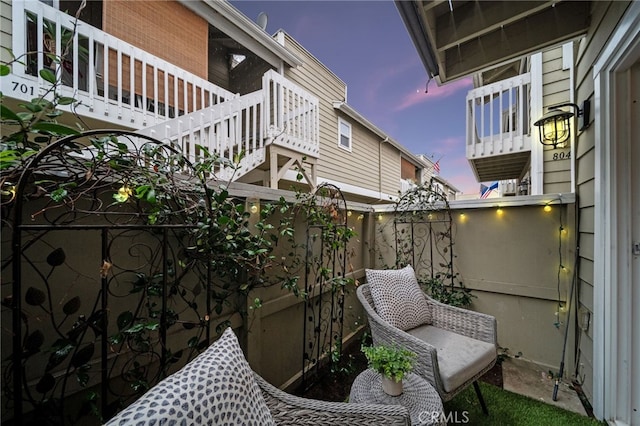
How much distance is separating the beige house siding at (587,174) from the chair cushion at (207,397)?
8.43ft

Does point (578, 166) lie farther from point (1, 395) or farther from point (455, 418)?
point (1, 395)

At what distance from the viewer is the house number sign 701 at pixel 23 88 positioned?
2147 mm

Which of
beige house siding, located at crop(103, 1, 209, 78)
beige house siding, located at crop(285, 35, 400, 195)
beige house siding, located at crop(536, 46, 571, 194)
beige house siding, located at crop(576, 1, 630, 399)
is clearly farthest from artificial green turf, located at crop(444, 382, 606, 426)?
beige house siding, located at crop(103, 1, 209, 78)

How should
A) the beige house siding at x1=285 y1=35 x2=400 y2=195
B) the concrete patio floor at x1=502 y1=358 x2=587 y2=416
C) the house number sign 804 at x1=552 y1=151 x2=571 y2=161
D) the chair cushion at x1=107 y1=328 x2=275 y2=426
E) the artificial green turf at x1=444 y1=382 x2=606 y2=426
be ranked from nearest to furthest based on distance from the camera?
the chair cushion at x1=107 y1=328 x2=275 y2=426 → the artificial green turf at x1=444 y1=382 x2=606 y2=426 → the concrete patio floor at x1=502 y1=358 x2=587 y2=416 → the house number sign 804 at x1=552 y1=151 x2=571 y2=161 → the beige house siding at x1=285 y1=35 x2=400 y2=195

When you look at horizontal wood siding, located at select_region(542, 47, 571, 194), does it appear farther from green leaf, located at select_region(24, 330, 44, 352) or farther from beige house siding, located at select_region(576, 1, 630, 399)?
green leaf, located at select_region(24, 330, 44, 352)

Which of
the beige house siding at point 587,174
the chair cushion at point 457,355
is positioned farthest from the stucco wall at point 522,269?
the chair cushion at point 457,355

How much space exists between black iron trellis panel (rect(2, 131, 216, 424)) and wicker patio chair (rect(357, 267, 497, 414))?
1313 millimetres

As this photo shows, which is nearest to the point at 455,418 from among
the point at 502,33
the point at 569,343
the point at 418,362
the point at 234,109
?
the point at 418,362

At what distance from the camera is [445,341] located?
2.01 metres

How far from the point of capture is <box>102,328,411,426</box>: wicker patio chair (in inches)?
28.0

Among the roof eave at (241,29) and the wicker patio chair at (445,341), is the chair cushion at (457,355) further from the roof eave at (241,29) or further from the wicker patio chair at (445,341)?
the roof eave at (241,29)

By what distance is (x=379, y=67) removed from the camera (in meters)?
5.64

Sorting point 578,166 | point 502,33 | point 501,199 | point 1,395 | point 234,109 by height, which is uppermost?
point 502,33

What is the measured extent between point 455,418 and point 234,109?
11.9 feet
